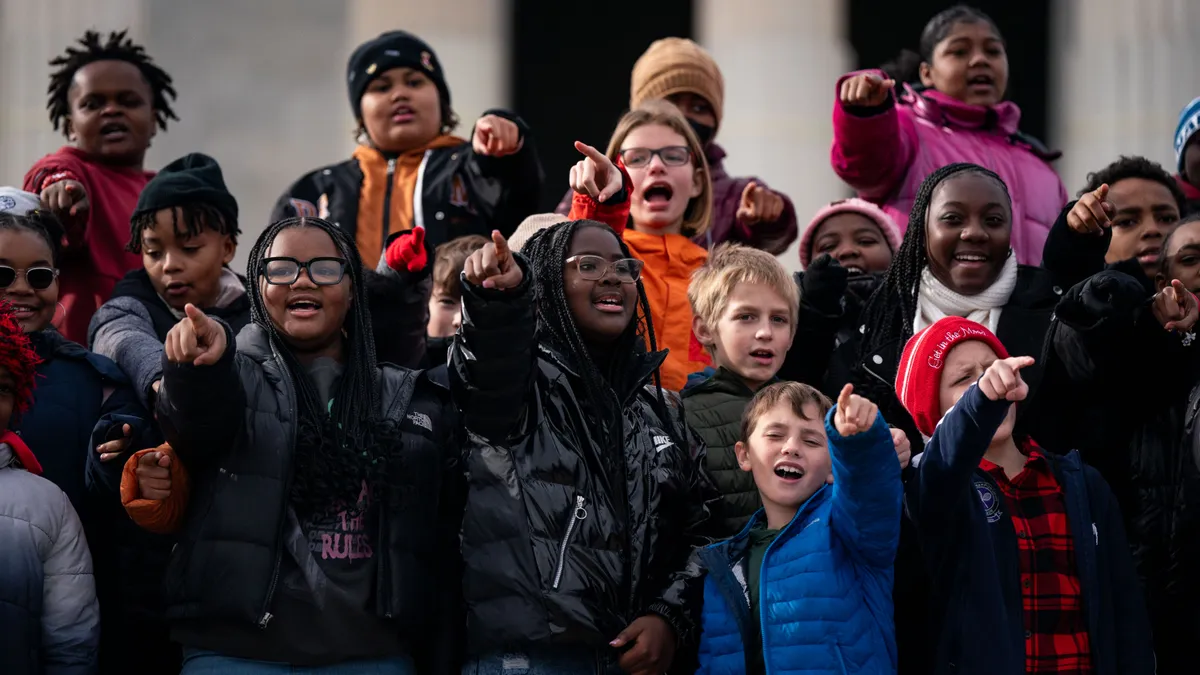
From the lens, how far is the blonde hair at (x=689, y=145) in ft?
22.3

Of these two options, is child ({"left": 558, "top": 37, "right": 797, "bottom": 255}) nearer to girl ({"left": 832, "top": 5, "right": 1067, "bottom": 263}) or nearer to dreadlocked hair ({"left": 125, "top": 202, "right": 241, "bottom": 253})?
girl ({"left": 832, "top": 5, "right": 1067, "bottom": 263})

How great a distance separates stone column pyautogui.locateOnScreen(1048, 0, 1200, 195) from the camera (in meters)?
12.1

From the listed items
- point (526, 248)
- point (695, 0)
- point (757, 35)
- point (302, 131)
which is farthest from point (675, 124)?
point (695, 0)

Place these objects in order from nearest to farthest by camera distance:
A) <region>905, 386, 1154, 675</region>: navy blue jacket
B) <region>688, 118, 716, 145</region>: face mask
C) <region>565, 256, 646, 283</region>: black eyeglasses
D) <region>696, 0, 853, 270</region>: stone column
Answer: <region>905, 386, 1154, 675</region>: navy blue jacket → <region>565, 256, 646, 283</region>: black eyeglasses → <region>688, 118, 716, 145</region>: face mask → <region>696, 0, 853, 270</region>: stone column

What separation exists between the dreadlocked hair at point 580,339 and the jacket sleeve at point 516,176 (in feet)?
4.17

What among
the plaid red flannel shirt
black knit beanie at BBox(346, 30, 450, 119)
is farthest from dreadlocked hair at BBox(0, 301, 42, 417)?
the plaid red flannel shirt

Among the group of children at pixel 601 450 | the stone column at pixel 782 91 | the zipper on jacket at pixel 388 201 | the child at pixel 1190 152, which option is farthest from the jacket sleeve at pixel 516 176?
the stone column at pixel 782 91

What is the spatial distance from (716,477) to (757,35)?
23.2ft

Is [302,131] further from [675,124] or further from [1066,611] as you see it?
[1066,611]

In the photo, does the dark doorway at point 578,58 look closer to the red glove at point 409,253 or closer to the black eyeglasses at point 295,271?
the red glove at point 409,253

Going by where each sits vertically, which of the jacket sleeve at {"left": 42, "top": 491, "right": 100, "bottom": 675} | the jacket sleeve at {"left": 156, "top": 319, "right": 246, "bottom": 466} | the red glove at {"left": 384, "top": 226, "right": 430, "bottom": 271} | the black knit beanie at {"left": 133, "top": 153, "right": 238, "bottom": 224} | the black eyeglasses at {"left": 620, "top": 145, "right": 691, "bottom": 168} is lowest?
the jacket sleeve at {"left": 42, "top": 491, "right": 100, "bottom": 675}

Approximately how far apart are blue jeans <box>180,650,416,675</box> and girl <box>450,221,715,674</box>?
0.27m

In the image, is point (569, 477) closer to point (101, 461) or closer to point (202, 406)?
point (202, 406)

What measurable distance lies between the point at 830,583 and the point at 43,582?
2.09m
